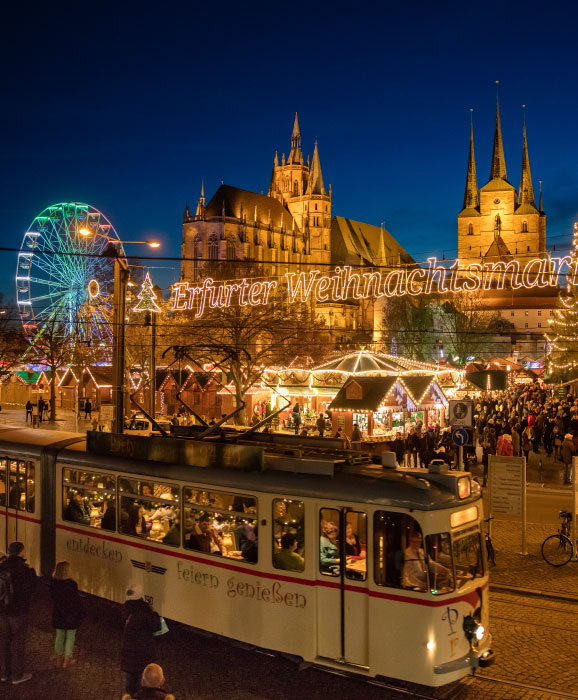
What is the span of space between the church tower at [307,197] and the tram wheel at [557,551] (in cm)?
11831

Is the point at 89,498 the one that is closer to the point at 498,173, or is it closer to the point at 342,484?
the point at 342,484

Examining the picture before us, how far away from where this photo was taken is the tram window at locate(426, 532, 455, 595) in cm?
764

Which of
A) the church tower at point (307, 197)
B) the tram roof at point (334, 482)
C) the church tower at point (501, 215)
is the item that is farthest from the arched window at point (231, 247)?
the tram roof at point (334, 482)

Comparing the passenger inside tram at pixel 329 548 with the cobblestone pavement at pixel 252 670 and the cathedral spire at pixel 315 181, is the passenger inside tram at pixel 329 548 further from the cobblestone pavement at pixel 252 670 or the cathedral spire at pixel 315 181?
the cathedral spire at pixel 315 181

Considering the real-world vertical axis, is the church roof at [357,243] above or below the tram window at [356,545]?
above

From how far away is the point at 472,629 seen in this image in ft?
26.0

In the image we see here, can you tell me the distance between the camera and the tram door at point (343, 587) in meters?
7.87

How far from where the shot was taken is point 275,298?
1604 inches

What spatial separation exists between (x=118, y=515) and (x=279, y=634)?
3.17 m

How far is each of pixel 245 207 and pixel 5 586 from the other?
11847 centimetres

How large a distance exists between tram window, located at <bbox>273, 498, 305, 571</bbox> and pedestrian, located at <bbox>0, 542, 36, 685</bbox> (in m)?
2.91

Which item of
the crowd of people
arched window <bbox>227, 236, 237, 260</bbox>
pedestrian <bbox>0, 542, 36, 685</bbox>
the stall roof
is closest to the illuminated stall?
the stall roof

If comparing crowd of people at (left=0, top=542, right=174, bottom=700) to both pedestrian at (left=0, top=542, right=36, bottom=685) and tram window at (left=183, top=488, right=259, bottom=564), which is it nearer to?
pedestrian at (left=0, top=542, right=36, bottom=685)

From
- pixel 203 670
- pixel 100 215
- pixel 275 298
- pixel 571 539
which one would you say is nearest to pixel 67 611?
pixel 203 670
